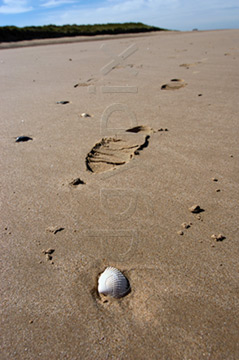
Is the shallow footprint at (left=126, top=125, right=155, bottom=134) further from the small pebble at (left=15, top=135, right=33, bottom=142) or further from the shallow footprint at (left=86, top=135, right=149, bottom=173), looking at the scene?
the small pebble at (left=15, top=135, right=33, bottom=142)

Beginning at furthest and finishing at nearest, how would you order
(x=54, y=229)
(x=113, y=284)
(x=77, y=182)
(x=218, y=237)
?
(x=77, y=182), (x=54, y=229), (x=218, y=237), (x=113, y=284)

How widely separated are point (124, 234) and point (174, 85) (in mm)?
2656

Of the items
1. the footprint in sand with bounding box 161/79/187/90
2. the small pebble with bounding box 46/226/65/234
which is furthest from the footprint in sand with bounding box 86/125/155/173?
the footprint in sand with bounding box 161/79/187/90

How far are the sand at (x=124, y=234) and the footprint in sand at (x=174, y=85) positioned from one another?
27.2 inches

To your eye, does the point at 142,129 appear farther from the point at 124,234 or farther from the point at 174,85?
the point at 174,85

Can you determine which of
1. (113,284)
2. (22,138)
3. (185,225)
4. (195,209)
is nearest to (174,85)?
(22,138)

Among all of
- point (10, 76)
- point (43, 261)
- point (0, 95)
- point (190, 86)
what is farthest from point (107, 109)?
point (10, 76)

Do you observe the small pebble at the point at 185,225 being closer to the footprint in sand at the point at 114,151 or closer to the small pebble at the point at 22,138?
the footprint in sand at the point at 114,151

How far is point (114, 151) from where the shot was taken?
6.89ft

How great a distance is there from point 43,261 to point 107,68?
4.22m

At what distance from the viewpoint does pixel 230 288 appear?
1.08 m

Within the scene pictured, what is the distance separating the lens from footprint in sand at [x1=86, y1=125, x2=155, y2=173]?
76.6 inches

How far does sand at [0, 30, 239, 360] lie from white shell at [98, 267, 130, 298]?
0.03m

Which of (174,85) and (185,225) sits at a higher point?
(174,85)
